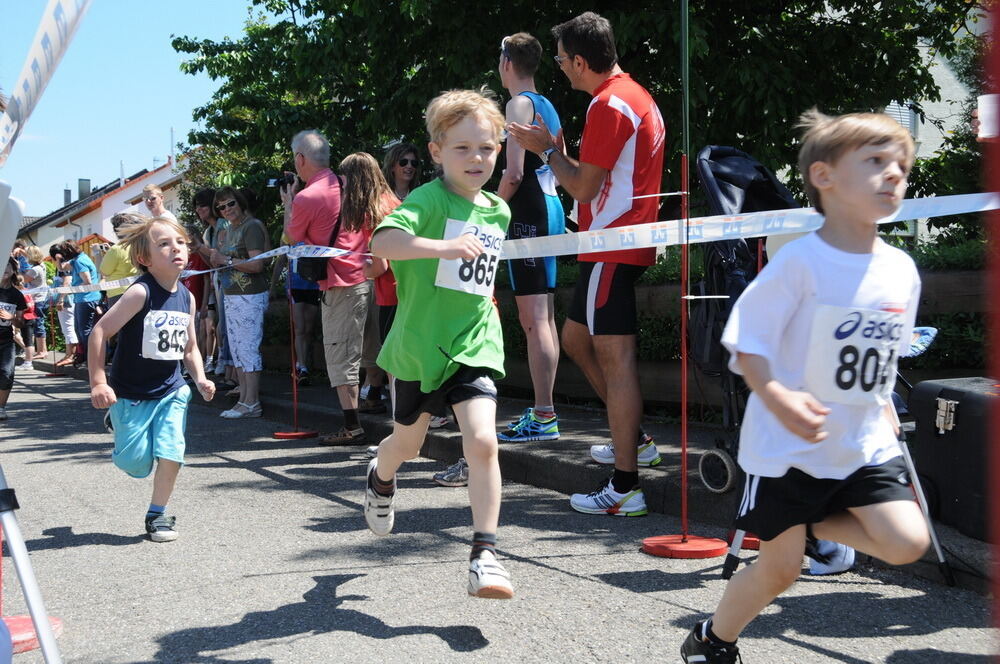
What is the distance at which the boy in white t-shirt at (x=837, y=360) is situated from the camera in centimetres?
279

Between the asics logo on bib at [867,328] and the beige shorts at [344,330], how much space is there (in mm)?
5424

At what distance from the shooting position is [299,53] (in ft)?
39.3

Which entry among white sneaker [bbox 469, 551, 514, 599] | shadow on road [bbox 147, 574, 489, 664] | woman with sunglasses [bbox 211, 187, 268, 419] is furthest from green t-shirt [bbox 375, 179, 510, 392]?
woman with sunglasses [bbox 211, 187, 268, 419]

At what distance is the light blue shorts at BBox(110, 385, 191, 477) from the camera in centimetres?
537

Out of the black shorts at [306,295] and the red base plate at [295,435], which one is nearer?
the red base plate at [295,435]

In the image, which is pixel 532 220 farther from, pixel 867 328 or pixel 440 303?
pixel 867 328

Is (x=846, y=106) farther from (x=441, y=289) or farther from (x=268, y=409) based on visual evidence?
(x=441, y=289)

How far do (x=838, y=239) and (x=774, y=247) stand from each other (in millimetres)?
1740

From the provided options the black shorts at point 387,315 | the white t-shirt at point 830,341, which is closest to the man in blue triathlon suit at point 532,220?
the black shorts at point 387,315

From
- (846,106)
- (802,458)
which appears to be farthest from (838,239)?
(846,106)

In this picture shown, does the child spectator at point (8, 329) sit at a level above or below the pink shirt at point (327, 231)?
below

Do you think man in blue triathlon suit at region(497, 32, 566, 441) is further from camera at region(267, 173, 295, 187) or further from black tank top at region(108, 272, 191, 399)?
camera at region(267, 173, 295, 187)

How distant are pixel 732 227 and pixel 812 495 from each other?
2058mm

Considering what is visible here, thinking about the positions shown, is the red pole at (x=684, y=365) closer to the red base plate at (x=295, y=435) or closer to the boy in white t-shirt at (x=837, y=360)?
the boy in white t-shirt at (x=837, y=360)
